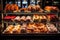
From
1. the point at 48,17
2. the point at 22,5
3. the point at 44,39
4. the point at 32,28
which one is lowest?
the point at 44,39

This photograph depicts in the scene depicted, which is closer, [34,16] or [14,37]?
[14,37]

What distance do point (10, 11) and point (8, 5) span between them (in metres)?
0.26

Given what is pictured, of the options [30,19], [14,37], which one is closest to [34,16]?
[30,19]

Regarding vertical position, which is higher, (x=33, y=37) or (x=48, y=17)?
(x=48, y=17)

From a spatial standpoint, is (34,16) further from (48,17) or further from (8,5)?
(8,5)

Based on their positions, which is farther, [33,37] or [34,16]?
[34,16]

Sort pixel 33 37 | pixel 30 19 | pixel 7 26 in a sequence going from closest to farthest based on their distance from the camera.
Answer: pixel 33 37 < pixel 30 19 < pixel 7 26

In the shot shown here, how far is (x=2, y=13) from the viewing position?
3.27 m

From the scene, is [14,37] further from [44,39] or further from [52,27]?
[52,27]

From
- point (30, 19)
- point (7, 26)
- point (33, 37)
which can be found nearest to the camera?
point (33, 37)

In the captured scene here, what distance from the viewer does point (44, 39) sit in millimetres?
3209

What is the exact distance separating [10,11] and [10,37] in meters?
0.59

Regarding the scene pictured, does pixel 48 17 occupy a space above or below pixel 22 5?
below

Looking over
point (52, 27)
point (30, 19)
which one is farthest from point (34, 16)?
point (52, 27)
